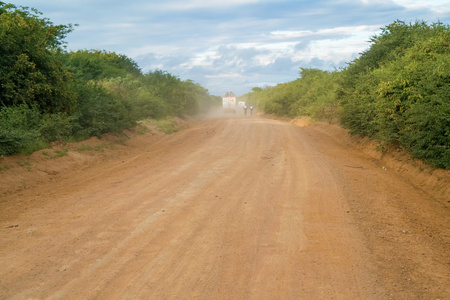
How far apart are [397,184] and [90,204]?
8.40m

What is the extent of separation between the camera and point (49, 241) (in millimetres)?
7062

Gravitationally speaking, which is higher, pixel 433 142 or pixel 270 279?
pixel 433 142

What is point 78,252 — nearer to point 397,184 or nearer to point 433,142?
point 397,184

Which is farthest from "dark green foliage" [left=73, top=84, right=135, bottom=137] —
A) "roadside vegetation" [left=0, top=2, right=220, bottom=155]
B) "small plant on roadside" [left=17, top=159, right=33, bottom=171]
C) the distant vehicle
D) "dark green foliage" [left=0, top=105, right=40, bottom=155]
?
the distant vehicle

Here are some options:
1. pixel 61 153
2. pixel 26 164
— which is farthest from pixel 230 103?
pixel 26 164

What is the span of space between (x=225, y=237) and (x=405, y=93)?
11735 millimetres

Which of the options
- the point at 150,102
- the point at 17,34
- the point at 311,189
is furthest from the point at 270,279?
the point at 150,102

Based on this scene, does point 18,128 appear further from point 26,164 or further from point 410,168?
point 410,168

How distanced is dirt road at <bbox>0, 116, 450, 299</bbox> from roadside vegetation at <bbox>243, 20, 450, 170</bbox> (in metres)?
2.00

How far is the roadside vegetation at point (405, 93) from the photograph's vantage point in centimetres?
1321

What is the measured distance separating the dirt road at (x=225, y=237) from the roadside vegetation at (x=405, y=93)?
6.55 ft

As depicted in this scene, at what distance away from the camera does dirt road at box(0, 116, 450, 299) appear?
18.0ft

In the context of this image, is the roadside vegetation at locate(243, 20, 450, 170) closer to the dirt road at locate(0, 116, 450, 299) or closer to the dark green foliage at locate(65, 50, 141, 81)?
the dirt road at locate(0, 116, 450, 299)

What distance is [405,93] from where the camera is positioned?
16.3 metres
